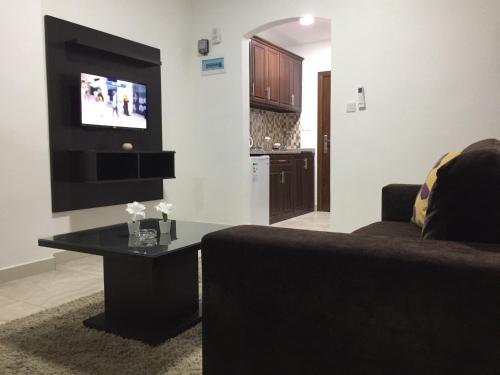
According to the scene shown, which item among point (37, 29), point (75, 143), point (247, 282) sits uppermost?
point (37, 29)

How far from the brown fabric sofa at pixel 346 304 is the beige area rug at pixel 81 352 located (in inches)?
17.9

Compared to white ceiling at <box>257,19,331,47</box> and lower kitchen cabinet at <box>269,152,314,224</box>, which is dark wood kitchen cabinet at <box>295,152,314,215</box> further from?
white ceiling at <box>257,19,331,47</box>

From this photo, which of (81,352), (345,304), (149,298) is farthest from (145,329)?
(345,304)

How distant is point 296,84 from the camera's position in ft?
20.4

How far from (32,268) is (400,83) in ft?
10.6

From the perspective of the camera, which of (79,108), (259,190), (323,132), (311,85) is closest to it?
(79,108)

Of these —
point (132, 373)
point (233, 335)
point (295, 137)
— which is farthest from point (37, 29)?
point (295, 137)

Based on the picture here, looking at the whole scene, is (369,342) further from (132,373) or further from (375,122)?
(375,122)

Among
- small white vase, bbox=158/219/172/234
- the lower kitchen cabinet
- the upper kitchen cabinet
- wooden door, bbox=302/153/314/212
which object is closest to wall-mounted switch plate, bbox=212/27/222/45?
the upper kitchen cabinet

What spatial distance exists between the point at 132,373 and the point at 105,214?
2.38 m

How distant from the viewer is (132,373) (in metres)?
1.55

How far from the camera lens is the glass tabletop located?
69.2 inches

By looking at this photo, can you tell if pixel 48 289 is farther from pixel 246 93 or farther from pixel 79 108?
pixel 246 93

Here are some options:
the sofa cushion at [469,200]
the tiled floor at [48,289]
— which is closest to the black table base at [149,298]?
the tiled floor at [48,289]
